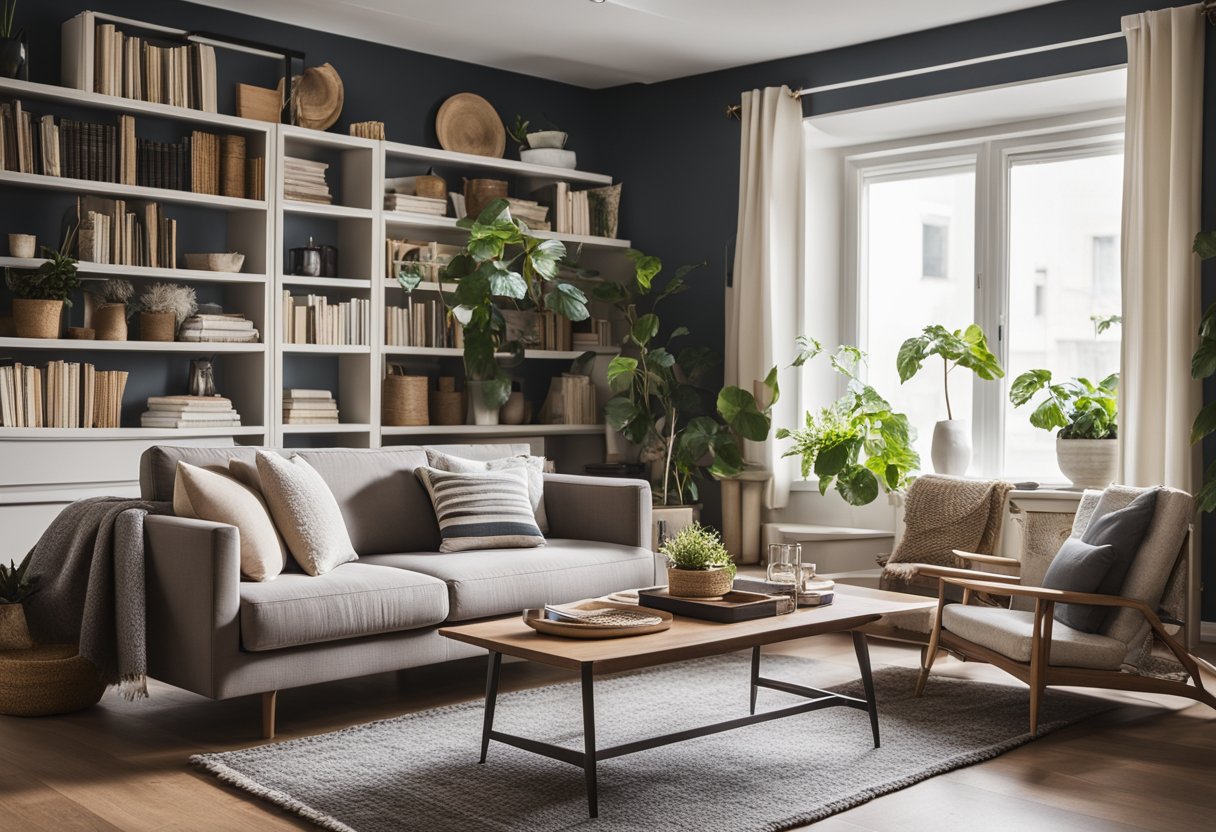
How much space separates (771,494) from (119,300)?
3367mm

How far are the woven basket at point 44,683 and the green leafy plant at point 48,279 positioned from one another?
5.89 ft

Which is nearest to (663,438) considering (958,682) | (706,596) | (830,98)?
(830,98)

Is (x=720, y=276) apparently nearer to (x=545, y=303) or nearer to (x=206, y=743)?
(x=545, y=303)

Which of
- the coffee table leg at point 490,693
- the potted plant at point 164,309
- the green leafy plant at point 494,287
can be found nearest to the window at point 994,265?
the green leafy plant at point 494,287

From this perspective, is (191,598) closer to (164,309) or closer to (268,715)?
(268,715)

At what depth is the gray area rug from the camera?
10.4 feet

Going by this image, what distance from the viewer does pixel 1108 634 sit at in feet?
13.4

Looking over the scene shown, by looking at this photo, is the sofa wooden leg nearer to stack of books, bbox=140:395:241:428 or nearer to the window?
stack of books, bbox=140:395:241:428

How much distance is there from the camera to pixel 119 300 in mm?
5672

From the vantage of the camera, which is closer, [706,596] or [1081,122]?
[706,596]

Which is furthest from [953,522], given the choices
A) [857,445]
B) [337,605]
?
[337,605]

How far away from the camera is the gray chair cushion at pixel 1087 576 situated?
13.4ft

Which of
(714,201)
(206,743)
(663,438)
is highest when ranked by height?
(714,201)

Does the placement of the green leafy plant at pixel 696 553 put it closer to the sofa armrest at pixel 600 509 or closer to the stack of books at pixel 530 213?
the sofa armrest at pixel 600 509
